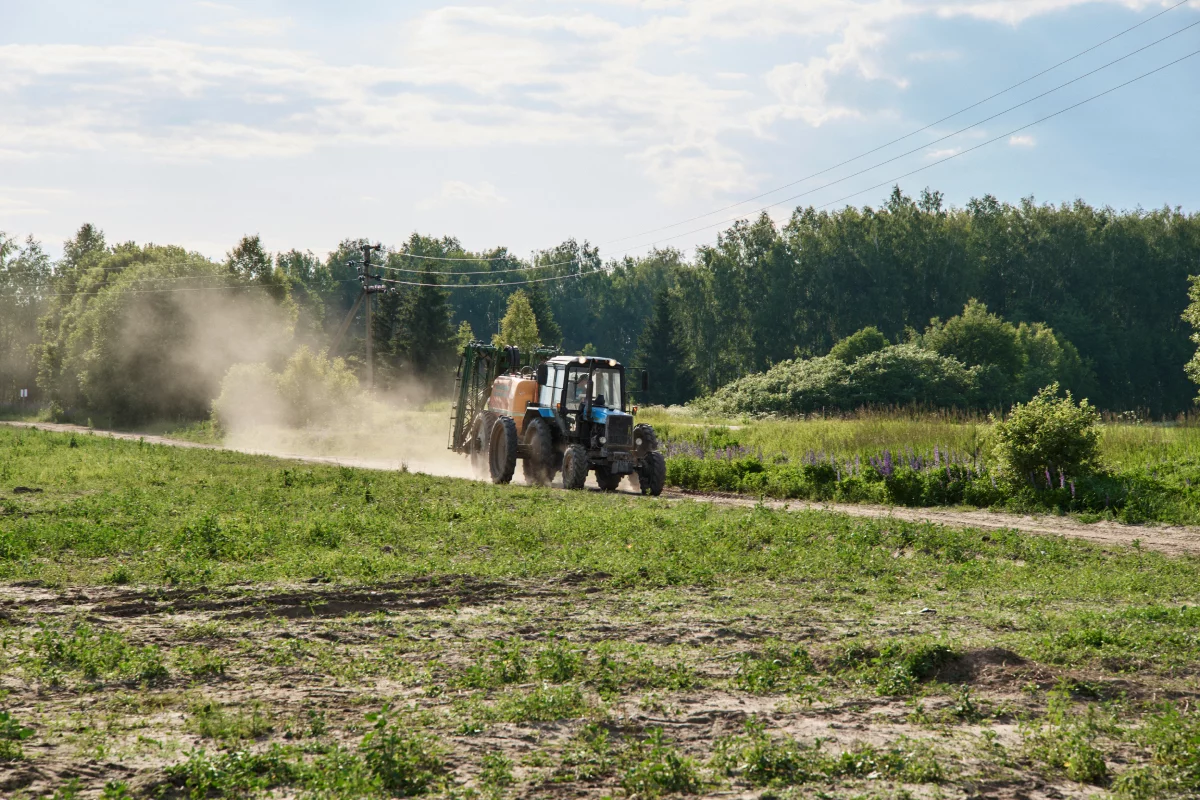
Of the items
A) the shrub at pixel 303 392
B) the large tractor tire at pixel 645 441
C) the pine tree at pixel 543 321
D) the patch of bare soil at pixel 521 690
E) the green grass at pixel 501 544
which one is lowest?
the patch of bare soil at pixel 521 690

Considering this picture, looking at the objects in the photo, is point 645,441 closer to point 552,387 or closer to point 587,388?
point 587,388

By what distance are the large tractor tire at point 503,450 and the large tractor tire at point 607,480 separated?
201 cm

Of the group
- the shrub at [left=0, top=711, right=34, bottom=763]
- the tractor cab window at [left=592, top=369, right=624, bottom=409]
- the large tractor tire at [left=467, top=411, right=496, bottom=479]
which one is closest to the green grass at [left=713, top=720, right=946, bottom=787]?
A: the shrub at [left=0, top=711, right=34, bottom=763]

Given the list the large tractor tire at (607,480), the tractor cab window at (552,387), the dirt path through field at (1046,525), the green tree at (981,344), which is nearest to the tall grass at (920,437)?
the dirt path through field at (1046,525)

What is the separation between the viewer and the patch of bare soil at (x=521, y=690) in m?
5.95

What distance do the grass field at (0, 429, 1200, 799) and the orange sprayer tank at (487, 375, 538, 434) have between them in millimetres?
9346

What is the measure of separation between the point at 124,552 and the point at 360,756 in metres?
8.70

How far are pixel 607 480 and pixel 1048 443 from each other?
30.6 feet

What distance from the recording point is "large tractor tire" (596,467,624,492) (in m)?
23.3

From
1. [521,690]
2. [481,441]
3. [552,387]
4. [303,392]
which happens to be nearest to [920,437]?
[552,387]

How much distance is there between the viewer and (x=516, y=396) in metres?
24.8

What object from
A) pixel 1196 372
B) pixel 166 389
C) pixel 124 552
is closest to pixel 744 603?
pixel 124 552

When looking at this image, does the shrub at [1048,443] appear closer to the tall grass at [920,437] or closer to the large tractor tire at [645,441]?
the tall grass at [920,437]

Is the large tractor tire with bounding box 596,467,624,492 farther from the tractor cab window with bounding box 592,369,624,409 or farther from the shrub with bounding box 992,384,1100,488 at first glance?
the shrub with bounding box 992,384,1100,488
